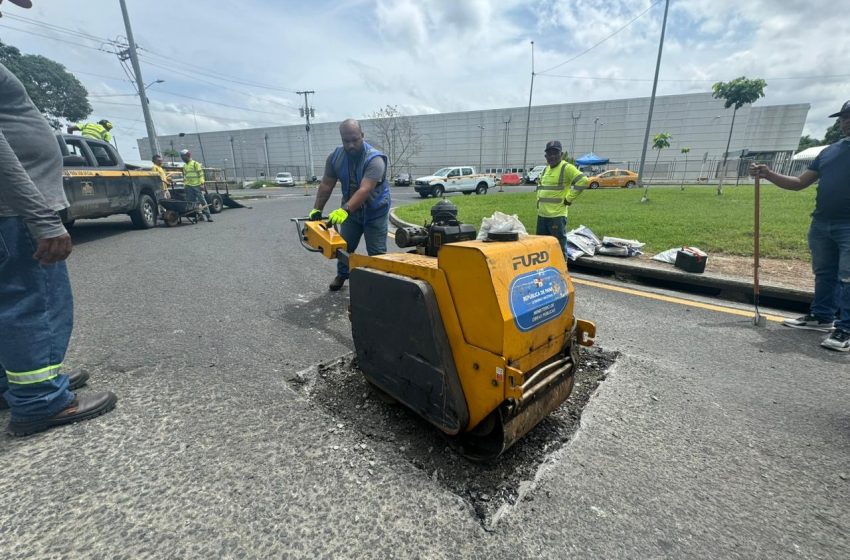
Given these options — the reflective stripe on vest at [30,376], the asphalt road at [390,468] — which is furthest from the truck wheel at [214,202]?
the reflective stripe on vest at [30,376]

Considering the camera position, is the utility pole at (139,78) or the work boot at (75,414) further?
the utility pole at (139,78)

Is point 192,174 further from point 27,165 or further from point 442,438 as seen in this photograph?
point 442,438

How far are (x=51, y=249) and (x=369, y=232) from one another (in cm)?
245

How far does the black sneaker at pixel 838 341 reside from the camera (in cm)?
282

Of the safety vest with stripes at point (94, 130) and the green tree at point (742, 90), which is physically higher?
the green tree at point (742, 90)

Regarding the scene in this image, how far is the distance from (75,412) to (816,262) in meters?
5.50

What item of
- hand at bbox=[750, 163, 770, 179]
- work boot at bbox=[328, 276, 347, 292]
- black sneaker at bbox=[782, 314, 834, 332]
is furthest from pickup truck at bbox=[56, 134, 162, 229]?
black sneaker at bbox=[782, 314, 834, 332]

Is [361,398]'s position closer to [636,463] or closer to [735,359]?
[636,463]

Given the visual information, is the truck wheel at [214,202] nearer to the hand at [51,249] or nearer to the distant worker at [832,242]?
the hand at [51,249]

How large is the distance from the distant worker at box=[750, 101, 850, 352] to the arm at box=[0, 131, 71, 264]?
493 cm

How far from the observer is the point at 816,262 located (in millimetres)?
3340

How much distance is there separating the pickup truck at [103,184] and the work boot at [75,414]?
573 centimetres

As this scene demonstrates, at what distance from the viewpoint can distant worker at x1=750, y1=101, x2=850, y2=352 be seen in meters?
2.93

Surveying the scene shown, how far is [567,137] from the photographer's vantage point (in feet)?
192
